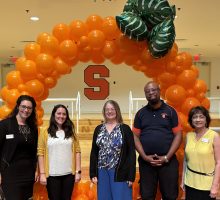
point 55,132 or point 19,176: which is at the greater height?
point 55,132

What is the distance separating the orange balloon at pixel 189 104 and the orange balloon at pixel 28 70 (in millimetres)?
1553

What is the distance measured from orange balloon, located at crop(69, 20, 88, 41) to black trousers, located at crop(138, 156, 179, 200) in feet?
4.67

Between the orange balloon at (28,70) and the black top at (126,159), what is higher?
the orange balloon at (28,70)

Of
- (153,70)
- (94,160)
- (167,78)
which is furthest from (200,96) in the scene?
(94,160)

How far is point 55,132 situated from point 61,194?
0.53 meters

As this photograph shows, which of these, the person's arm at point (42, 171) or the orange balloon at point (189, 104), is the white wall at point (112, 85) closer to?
the orange balloon at point (189, 104)

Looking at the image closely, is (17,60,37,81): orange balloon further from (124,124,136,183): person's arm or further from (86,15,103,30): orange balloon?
(124,124,136,183): person's arm

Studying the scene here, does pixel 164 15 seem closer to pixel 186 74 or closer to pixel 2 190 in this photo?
pixel 186 74

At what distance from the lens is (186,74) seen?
134 inches

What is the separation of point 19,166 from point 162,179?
1.18 metres

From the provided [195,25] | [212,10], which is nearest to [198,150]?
[212,10]

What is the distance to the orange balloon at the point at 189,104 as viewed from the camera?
335cm

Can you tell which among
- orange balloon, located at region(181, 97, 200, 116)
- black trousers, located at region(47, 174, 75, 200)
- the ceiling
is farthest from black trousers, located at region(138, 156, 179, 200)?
the ceiling

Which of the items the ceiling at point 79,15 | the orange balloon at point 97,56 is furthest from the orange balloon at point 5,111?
the ceiling at point 79,15
